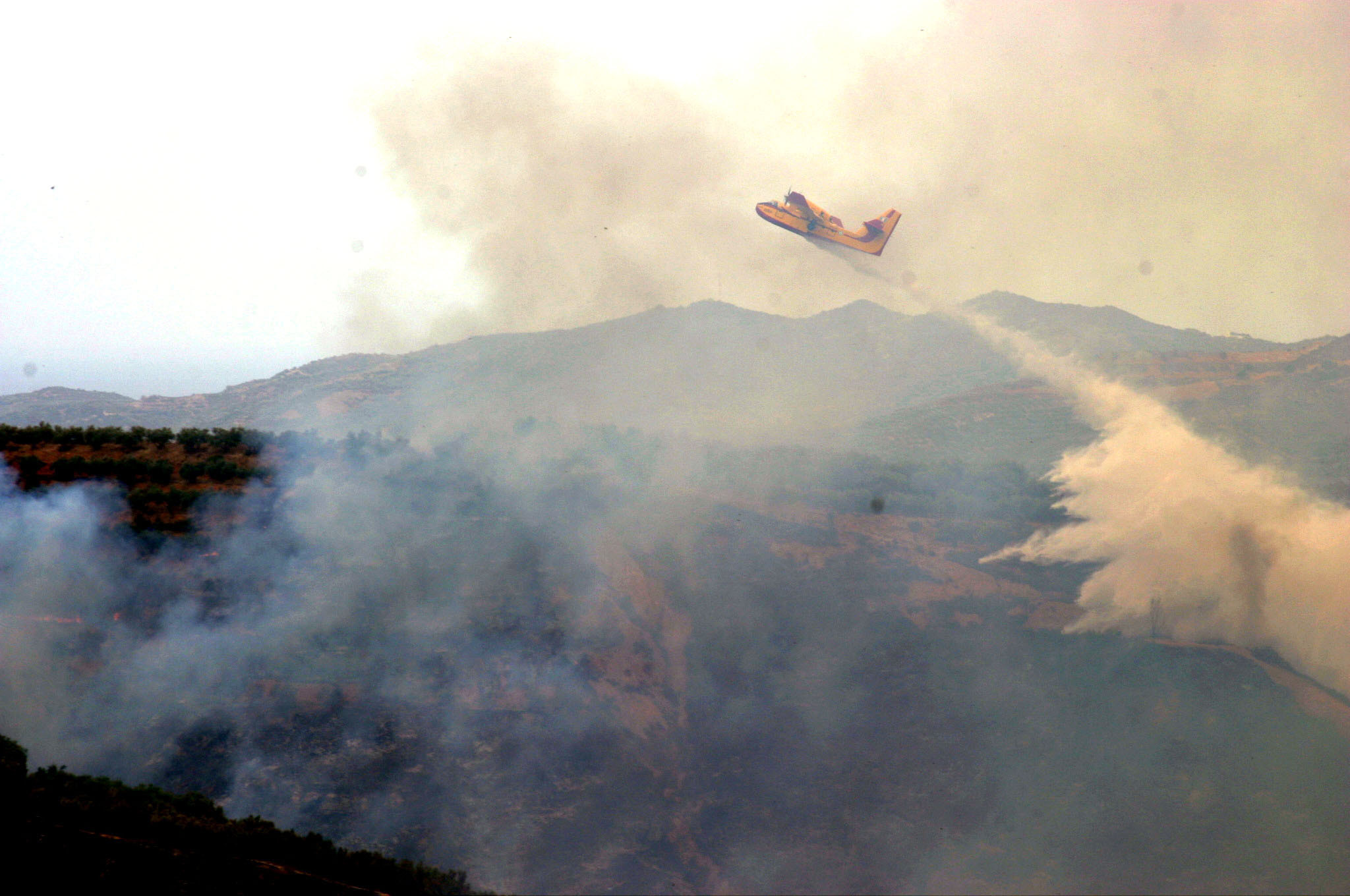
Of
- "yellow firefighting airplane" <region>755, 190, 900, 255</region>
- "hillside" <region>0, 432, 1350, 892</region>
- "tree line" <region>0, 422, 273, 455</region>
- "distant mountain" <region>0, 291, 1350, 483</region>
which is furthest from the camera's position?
"distant mountain" <region>0, 291, 1350, 483</region>

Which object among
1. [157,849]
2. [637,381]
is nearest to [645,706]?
[157,849]

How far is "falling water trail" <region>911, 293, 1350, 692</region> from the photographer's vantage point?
103 ft

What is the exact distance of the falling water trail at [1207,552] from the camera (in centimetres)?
3152

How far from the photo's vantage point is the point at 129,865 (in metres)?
16.0

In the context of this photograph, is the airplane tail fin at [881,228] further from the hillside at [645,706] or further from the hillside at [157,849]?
the hillside at [157,849]

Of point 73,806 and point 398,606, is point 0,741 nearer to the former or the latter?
point 73,806

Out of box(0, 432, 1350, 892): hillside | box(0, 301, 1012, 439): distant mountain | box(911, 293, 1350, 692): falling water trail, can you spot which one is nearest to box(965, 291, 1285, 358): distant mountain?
box(0, 301, 1012, 439): distant mountain

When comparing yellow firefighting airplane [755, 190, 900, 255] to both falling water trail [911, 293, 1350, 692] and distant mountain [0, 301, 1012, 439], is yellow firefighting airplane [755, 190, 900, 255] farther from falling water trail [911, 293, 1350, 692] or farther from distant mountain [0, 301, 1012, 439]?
distant mountain [0, 301, 1012, 439]

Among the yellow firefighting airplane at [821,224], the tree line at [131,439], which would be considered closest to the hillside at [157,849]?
the tree line at [131,439]

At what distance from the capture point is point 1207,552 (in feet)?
116

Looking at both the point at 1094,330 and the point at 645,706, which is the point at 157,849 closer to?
the point at 645,706

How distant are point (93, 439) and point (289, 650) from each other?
18.8 m

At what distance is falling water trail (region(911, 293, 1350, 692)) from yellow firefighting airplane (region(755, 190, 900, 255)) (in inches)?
839

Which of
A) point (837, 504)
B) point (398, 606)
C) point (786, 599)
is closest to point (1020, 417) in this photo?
point (837, 504)
